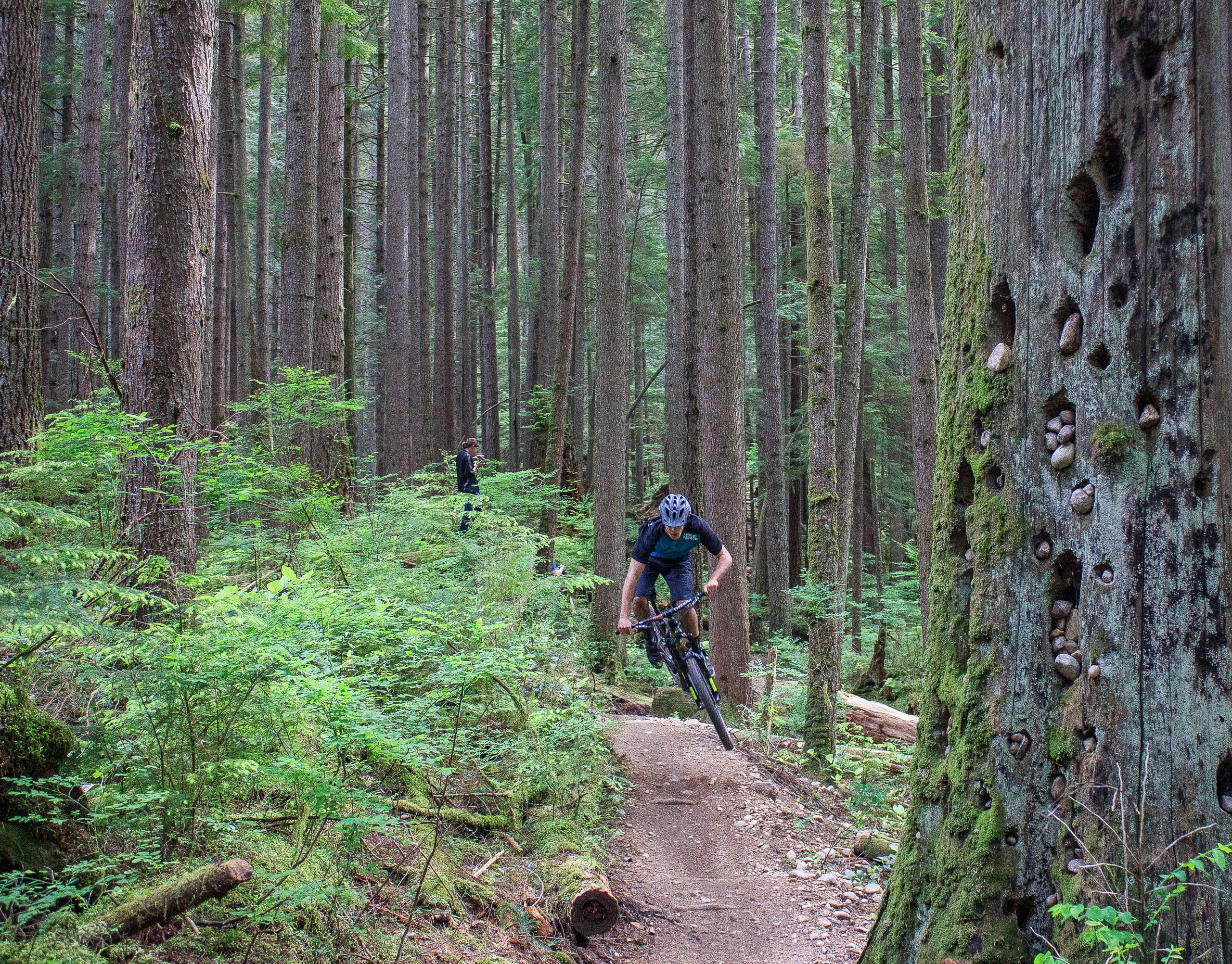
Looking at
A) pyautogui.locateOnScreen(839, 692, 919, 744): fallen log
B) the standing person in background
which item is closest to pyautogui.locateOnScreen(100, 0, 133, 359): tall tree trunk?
the standing person in background

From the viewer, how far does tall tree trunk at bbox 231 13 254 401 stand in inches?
805

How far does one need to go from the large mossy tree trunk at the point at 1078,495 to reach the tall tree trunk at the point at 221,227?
18.4 meters

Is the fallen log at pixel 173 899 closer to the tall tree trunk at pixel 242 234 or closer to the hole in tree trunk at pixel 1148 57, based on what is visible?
the hole in tree trunk at pixel 1148 57

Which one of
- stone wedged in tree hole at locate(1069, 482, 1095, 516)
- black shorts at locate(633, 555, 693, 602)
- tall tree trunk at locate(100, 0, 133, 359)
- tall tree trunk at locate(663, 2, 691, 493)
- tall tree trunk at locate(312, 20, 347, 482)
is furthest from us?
tall tree trunk at locate(100, 0, 133, 359)

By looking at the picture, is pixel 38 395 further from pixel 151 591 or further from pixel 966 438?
pixel 966 438

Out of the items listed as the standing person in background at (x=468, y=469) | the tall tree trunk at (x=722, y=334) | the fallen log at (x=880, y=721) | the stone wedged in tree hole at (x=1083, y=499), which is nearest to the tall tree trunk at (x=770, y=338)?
the fallen log at (x=880, y=721)

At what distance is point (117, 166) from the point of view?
2598 centimetres

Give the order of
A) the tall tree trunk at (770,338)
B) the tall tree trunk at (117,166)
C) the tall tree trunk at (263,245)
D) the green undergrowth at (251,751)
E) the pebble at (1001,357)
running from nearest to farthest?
the pebble at (1001,357) → the green undergrowth at (251,751) → the tall tree trunk at (770,338) → the tall tree trunk at (117,166) → the tall tree trunk at (263,245)

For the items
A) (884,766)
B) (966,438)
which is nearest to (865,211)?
(884,766)

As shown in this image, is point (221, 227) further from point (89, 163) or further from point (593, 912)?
point (593, 912)

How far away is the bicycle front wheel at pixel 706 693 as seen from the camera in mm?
7418

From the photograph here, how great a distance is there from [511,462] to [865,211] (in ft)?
64.0

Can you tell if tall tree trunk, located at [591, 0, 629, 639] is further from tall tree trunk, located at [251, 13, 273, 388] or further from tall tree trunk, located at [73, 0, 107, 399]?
tall tree trunk, located at [73, 0, 107, 399]

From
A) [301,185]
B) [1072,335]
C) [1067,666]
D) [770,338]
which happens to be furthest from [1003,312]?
[770,338]
